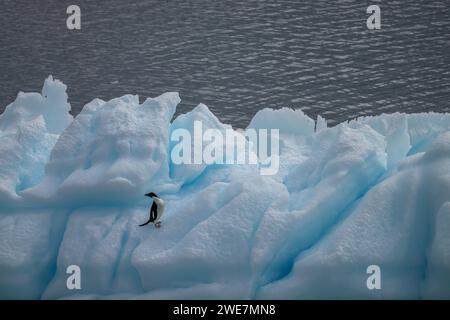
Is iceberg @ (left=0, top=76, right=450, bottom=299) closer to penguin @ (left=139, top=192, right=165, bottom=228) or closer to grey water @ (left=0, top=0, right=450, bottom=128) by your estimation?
penguin @ (left=139, top=192, right=165, bottom=228)

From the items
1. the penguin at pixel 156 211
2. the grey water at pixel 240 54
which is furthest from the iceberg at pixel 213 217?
the grey water at pixel 240 54

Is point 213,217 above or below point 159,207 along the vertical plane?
below

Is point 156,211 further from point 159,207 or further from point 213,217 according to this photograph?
point 213,217

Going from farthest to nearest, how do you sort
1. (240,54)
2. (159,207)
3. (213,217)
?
(240,54), (159,207), (213,217)

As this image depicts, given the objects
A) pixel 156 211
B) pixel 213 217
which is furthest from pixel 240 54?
pixel 213 217

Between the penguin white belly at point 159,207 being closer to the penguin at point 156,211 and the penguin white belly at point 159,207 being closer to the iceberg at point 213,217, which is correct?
the penguin at point 156,211

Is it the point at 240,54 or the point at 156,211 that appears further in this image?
the point at 240,54
